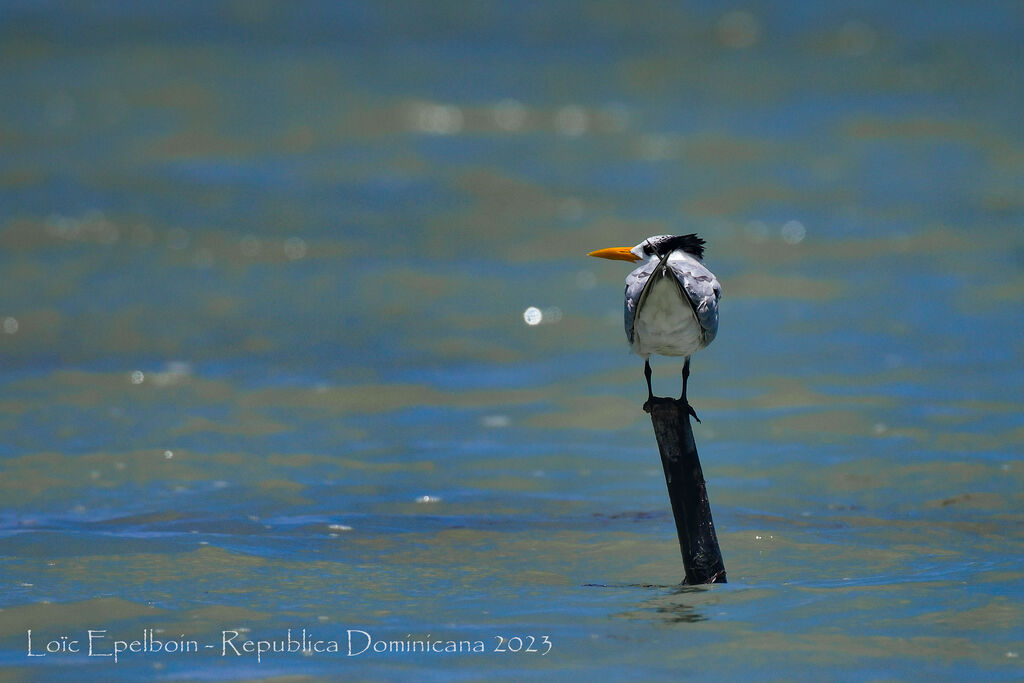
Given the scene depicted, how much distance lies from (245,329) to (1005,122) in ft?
53.5

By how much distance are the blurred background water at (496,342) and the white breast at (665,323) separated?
145cm

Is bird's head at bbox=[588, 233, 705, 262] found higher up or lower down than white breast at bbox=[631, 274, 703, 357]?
higher up

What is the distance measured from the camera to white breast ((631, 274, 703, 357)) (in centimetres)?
695

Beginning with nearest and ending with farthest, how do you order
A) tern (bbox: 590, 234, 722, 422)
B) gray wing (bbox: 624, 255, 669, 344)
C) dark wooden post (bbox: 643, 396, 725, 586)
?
1. tern (bbox: 590, 234, 722, 422)
2. gray wing (bbox: 624, 255, 669, 344)
3. dark wooden post (bbox: 643, 396, 725, 586)

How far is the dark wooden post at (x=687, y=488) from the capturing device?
7.52 m

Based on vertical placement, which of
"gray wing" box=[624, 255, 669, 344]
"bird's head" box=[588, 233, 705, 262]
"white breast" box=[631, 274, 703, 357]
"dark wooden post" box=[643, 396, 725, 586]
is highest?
"bird's head" box=[588, 233, 705, 262]

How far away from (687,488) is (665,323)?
1.06 m

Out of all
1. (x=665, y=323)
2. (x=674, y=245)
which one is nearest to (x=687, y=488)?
(x=665, y=323)

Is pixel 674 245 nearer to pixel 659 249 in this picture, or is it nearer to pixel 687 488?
pixel 659 249

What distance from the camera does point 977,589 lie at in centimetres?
830

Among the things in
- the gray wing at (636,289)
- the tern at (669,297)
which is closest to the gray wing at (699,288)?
the tern at (669,297)

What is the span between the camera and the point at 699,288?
7.02 m

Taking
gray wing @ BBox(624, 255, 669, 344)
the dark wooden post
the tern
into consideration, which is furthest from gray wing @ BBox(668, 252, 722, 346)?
the dark wooden post

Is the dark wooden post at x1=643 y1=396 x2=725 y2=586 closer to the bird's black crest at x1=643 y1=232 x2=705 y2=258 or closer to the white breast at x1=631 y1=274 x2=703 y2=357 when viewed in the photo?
the white breast at x1=631 y1=274 x2=703 y2=357
